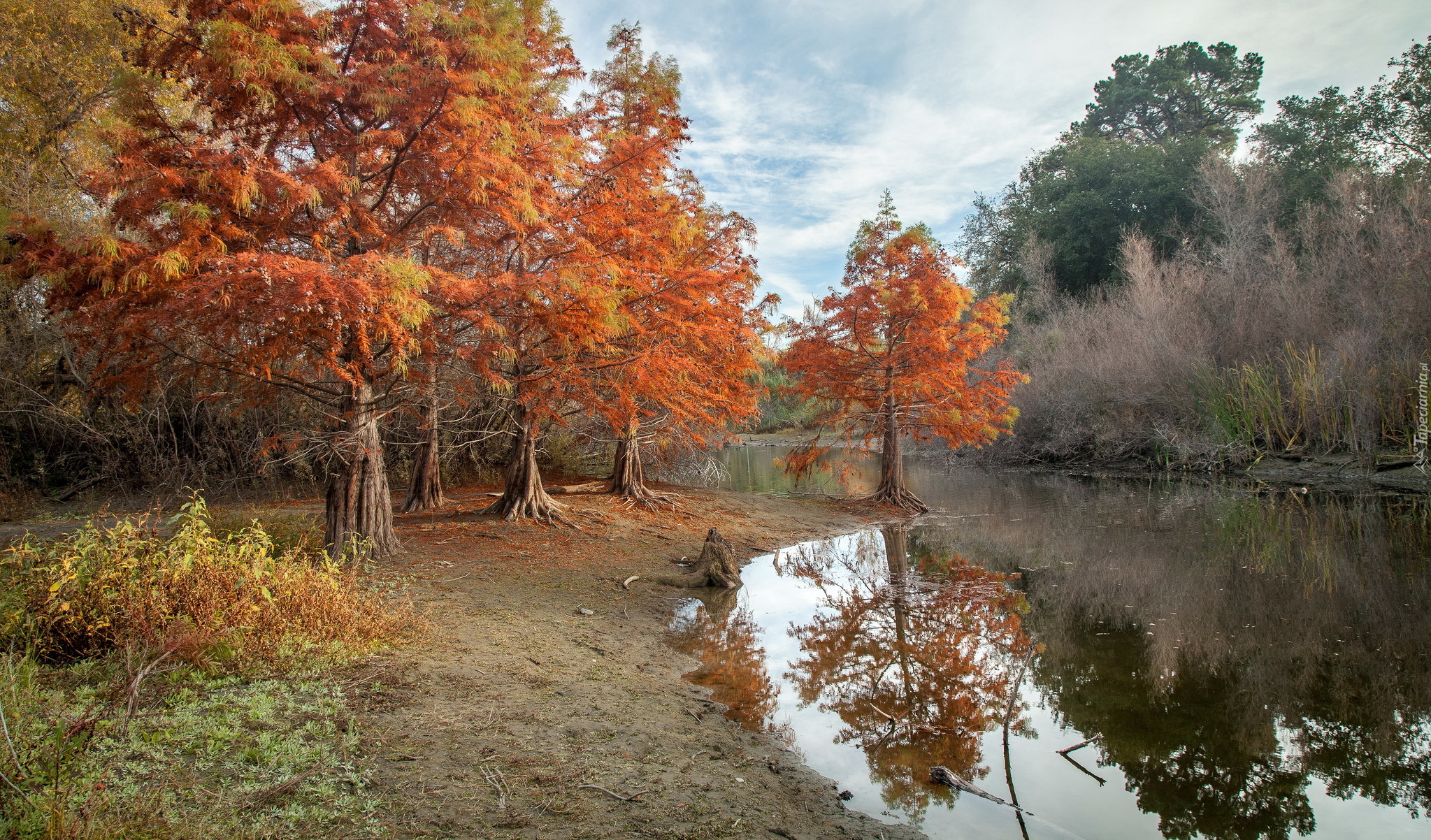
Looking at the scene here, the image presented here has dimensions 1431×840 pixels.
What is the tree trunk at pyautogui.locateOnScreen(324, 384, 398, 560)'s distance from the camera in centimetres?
798

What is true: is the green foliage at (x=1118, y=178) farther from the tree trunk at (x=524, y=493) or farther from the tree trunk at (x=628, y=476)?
the tree trunk at (x=524, y=493)

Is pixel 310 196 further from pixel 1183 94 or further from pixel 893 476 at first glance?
pixel 1183 94

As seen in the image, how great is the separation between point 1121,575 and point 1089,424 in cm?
1945

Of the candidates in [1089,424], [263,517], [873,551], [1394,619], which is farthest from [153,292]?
[1089,424]

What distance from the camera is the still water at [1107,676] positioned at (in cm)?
424

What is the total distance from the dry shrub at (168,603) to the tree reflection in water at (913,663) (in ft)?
12.3

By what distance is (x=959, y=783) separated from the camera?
4270 mm

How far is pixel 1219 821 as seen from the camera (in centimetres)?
402

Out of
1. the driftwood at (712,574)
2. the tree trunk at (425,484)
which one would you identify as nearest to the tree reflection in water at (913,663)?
the driftwood at (712,574)

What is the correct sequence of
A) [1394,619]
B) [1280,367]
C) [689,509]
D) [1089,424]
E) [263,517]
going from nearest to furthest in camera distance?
[1394,619] < [263,517] < [689,509] < [1280,367] < [1089,424]

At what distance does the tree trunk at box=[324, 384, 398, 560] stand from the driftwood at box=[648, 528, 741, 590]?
348 centimetres

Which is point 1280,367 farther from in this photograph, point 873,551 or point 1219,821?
point 1219,821

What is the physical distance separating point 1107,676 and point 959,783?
2.82 metres

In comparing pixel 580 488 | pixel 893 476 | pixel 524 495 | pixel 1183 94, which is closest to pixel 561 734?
pixel 524 495
